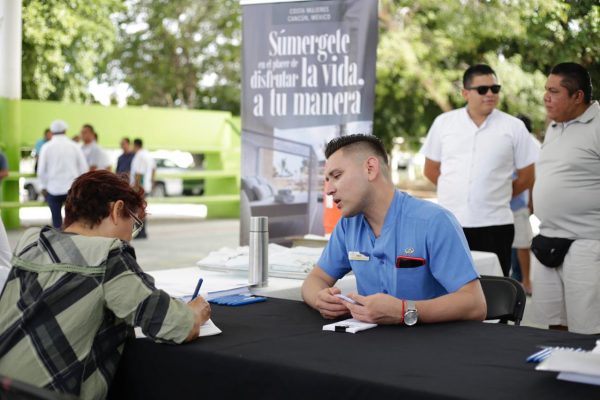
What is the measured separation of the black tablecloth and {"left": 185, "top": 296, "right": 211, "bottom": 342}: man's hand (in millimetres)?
27

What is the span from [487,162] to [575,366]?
3092mm

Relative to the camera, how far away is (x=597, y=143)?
3.93 meters

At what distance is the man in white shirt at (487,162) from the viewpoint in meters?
4.66

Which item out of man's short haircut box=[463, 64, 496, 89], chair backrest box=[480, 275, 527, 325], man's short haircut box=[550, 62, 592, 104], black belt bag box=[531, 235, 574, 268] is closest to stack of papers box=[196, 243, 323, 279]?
chair backrest box=[480, 275, 527, 325]

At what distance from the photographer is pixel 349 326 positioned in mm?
2252

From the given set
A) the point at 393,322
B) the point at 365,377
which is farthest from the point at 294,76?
the point at 365,377

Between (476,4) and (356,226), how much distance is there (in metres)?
6.57

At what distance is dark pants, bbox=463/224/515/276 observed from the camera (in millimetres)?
4676

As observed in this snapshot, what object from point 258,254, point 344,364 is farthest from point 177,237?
point 344,364

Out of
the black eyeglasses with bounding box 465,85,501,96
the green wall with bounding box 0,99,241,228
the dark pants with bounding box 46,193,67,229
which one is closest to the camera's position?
the black eyeglasses with bounding box 465,85,501,96

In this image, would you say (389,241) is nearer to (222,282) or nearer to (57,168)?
(222,282)

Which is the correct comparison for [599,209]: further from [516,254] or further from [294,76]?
[516,254]

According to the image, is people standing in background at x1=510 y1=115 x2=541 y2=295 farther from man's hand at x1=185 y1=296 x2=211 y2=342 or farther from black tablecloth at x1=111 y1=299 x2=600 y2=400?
man's hand at x1=185 y1=296 x2=211 y2=342

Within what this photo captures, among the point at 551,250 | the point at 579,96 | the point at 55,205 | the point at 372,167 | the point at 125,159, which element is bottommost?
the point at 55,205
